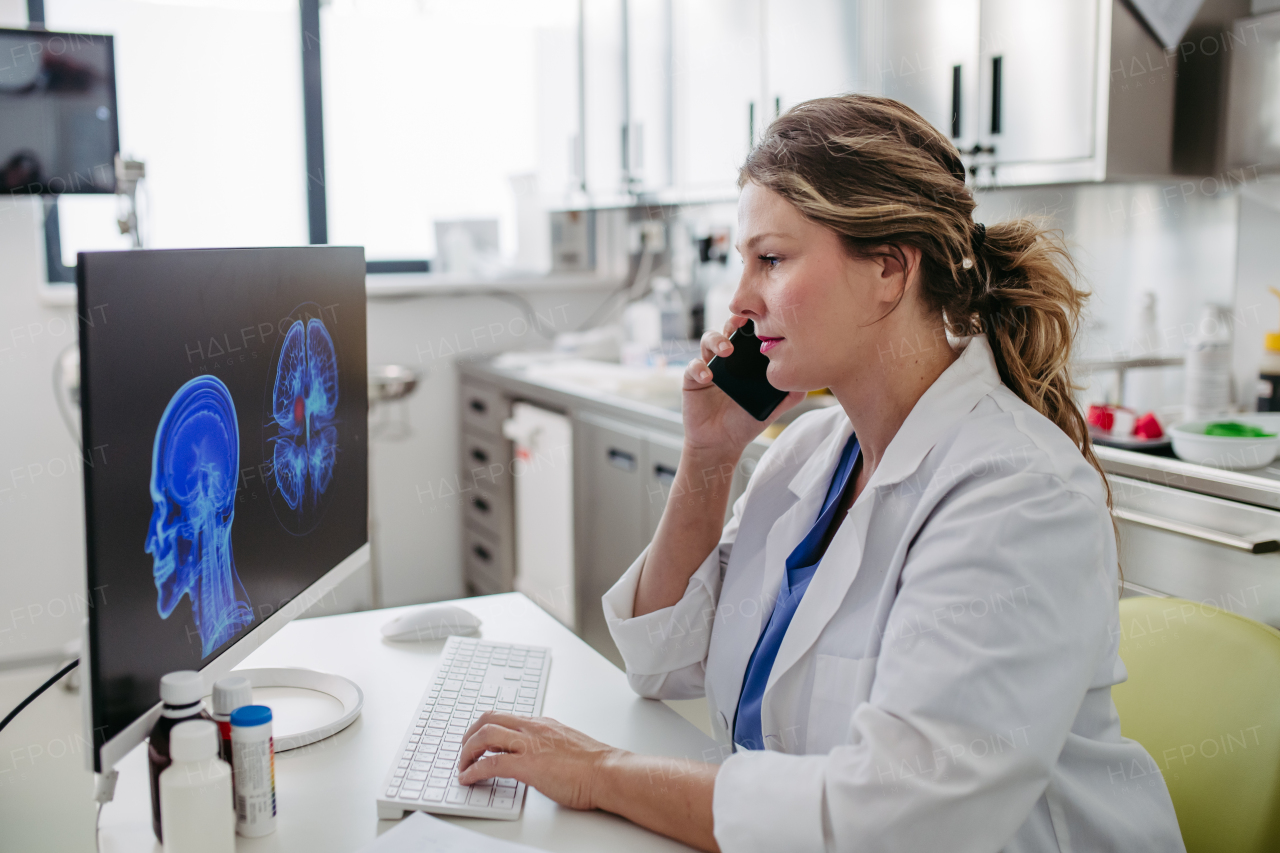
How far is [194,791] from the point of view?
73 cm

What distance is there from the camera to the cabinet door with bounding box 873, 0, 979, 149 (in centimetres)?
199

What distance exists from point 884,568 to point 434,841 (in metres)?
0.47

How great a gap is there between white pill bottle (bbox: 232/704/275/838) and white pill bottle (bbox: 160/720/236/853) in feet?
0.12

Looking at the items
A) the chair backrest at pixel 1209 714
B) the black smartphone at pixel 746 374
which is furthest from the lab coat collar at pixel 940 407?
the chair backrest at pixel 1209 714

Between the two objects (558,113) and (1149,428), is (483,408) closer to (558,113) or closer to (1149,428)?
(558,113)

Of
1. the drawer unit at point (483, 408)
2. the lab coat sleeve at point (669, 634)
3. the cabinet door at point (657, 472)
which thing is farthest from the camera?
the drawer unit at point (483, 408)

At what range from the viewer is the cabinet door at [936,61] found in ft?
6.52

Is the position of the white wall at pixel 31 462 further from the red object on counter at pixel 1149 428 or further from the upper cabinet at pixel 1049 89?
the red object on counter at pixel 1149 428

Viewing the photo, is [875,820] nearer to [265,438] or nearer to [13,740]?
[265,438]

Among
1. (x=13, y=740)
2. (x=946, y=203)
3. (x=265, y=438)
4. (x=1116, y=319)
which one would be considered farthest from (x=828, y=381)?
(x=13, y=740)

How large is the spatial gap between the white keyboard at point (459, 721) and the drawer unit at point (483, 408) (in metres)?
2.01

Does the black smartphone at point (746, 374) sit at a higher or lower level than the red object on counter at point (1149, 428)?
higher

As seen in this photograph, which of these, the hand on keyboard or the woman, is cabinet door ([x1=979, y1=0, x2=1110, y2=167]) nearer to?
the woman

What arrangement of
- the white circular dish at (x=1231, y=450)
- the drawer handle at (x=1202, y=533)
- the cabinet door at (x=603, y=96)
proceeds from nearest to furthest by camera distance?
the drawer handle at (x=1202, y=533)
the white circular dish at (x=1231, y=450)
the cabinet door at (x=603, y=96)
